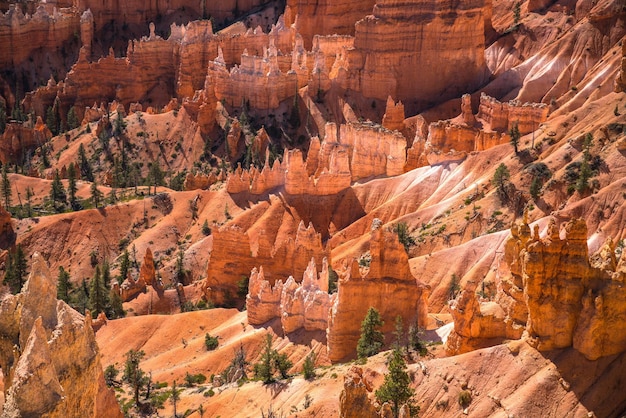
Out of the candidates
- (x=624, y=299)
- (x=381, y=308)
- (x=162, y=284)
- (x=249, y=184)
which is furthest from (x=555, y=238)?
(x=249, y=184)

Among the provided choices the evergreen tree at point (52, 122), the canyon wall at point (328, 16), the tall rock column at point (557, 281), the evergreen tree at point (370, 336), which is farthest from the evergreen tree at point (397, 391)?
the evergreen tree at point (52, 122)

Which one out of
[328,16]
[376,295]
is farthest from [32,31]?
[376,295]

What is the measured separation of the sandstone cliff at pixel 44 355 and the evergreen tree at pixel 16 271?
58.6 meters

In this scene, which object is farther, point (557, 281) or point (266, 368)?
point (266, 368)

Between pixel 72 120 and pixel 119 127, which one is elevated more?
pixel 119 127

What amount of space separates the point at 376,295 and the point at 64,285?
1516 inches

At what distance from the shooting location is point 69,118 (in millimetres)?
132625

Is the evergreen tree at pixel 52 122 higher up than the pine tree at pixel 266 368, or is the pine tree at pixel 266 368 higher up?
the pine tree at pixel 266 368

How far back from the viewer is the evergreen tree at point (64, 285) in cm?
8238

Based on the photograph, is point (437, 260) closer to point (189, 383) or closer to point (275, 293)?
point (275, 293)

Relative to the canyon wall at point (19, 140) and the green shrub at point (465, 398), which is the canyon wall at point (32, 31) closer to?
the canyon wall at point (19, 140)

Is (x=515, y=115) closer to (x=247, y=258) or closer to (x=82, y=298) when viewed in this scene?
(x=247, y=258)

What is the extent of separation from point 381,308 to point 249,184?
134 feet

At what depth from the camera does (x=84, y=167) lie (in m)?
117
